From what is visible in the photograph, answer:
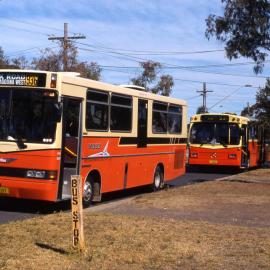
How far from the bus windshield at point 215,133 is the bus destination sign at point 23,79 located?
17.4 meters

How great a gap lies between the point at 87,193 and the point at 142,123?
142 inches

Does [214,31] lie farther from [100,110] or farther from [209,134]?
[209,134]

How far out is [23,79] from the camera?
42.8 ft

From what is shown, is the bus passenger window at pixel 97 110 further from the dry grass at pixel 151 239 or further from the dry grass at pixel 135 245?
the dry grass at pixel 135 245

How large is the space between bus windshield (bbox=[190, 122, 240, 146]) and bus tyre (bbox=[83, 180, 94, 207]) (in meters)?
15.6

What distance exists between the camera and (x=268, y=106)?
1614 inches

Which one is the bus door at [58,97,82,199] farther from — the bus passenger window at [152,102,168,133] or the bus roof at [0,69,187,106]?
the bus passenger window at [152,102,168,133]

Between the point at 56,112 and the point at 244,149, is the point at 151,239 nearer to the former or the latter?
the point at 56,112

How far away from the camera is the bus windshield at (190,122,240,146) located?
29.1 m

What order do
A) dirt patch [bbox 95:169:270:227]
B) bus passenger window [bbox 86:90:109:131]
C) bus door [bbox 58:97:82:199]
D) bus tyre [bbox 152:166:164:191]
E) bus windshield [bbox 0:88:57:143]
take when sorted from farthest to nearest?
bus tyre [bbox 152:166:164:191] < bus passenger window [bbox 86:90:109:131] < bus door [bbox 58:97:82:199] < bus windshield [bbox 0:88:57:143] < dirt patch [bbox 95:169:270:227]

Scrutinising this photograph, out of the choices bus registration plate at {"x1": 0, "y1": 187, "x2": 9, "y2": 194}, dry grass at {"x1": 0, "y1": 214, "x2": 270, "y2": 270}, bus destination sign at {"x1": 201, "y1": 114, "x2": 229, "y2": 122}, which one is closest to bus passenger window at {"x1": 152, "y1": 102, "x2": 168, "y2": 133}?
bus registration plate at {"x1": 0, "y1": 187, "x2": 9, "y2": 194}

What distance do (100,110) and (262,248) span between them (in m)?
6.71

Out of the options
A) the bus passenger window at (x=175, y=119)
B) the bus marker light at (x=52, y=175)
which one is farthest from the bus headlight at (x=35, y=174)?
the bus passenger window at (x=175, y=119)

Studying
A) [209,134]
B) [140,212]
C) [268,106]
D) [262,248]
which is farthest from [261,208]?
[268,106]
